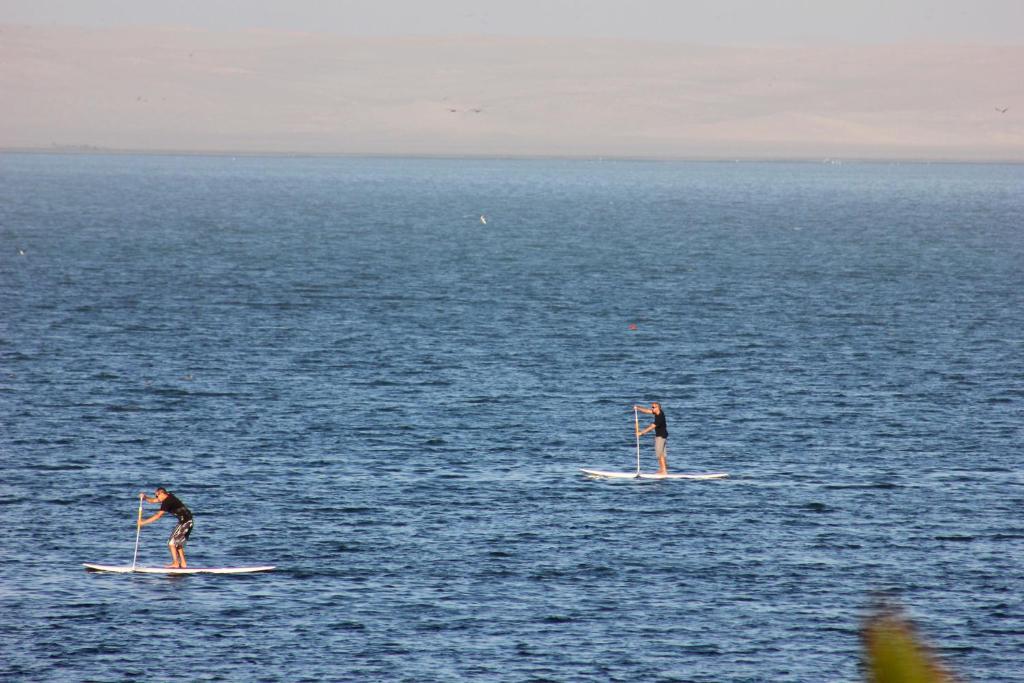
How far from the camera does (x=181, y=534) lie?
40.3m

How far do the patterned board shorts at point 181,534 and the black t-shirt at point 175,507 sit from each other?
184mm

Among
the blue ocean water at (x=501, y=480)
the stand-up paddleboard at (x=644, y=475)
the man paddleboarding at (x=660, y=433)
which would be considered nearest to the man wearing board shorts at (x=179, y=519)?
the blue ocean water at (x=501, y=480)

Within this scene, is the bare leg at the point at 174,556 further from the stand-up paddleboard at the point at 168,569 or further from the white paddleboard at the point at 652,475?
the white paddleboard at the point at 652,475

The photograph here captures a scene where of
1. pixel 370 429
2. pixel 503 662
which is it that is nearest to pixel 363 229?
pixel 370 429

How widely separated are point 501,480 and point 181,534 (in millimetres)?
15337

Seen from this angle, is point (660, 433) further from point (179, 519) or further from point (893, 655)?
point (893, 655)

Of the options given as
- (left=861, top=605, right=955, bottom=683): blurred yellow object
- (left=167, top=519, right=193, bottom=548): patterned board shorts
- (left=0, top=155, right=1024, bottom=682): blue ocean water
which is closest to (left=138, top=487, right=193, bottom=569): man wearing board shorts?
(left=167, top=519, right=193, bottom=548): patterned board shorts

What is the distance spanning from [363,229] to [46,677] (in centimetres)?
15518

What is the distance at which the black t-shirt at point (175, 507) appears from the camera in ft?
130

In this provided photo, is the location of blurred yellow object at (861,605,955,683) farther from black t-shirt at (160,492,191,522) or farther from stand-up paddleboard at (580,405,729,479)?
stand-up paddleboard at (580,405,729,479)

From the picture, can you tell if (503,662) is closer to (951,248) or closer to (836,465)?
(836,465)

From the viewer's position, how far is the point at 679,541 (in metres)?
44.4

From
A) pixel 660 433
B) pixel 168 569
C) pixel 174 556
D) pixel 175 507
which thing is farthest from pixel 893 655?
pixel 660 433

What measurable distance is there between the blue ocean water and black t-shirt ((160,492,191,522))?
186cm
